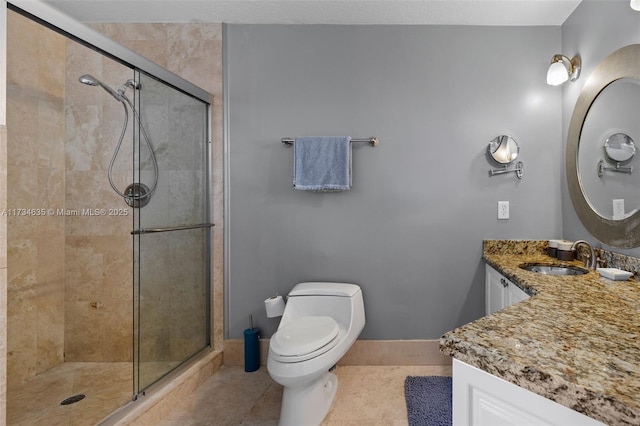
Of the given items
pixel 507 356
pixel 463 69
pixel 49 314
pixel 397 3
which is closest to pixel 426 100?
pixel 463 69

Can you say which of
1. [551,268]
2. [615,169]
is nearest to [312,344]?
[551,268]

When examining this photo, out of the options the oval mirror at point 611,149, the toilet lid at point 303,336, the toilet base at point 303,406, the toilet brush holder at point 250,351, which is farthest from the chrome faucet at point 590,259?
the toilet brush holder at point 250,351

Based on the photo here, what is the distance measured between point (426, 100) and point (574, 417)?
1852 millimetres

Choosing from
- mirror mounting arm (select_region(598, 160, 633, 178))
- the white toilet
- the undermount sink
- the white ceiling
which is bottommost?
the white toilet

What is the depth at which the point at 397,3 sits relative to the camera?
5.88ft

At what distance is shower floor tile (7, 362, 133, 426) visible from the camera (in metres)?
1.30

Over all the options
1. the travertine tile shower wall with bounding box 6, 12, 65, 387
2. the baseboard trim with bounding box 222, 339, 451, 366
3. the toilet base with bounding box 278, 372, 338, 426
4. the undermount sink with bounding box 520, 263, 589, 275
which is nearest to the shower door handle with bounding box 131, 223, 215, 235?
the travertine tile shower wall with bounding box 6, 12, 65, 387

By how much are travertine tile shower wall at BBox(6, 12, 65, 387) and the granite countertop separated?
1.76 m

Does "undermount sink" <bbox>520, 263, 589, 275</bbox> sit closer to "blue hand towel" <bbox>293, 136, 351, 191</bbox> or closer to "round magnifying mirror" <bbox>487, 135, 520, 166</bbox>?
"round magnifying mirror" <bbox>487, 135, 520, 166</bbox>

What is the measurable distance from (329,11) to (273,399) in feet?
7.80

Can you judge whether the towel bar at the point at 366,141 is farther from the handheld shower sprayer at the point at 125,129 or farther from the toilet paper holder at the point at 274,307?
the toilet paper holder at the point at 274,307

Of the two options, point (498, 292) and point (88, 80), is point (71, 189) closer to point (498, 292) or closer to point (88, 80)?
point (88, 80)

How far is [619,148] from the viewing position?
1.41 metres

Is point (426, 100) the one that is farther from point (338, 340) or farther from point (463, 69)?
point (338, 340)
